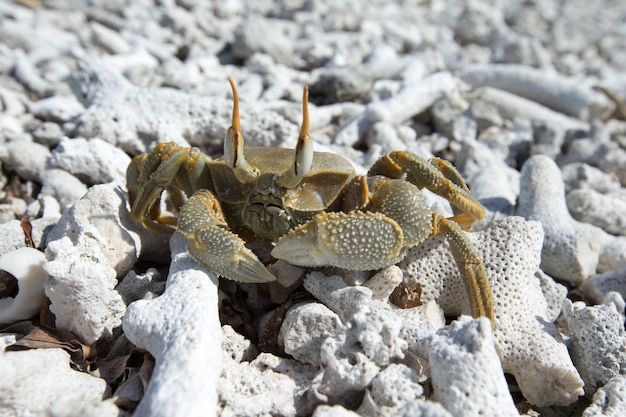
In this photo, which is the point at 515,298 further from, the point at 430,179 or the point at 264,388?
the point at 264,388

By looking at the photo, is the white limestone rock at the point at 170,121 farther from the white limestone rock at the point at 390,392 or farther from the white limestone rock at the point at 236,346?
the white limestone rock at the point at 390,392

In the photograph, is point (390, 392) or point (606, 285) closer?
Answer: point (390, 392)

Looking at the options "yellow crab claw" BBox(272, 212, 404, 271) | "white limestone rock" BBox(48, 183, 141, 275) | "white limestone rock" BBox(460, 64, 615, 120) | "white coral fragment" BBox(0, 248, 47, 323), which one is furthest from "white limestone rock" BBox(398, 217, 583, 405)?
"white limestone rock" BBox(460, 64, 615, 120)

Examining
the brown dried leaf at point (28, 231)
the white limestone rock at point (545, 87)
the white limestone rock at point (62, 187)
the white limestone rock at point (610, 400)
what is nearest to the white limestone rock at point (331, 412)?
the white limestone rock at point (610, 400)

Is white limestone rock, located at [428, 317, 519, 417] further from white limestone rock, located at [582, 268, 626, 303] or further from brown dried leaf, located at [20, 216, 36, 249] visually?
brown dried leaf, located at [20, 216, 36, 249]

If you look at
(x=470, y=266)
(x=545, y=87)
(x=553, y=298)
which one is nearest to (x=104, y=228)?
(x=470, y=266)

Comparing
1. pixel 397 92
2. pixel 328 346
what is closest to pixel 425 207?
pixel 328 346

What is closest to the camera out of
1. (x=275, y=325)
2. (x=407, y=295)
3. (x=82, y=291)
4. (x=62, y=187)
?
(x=82, y=291)
